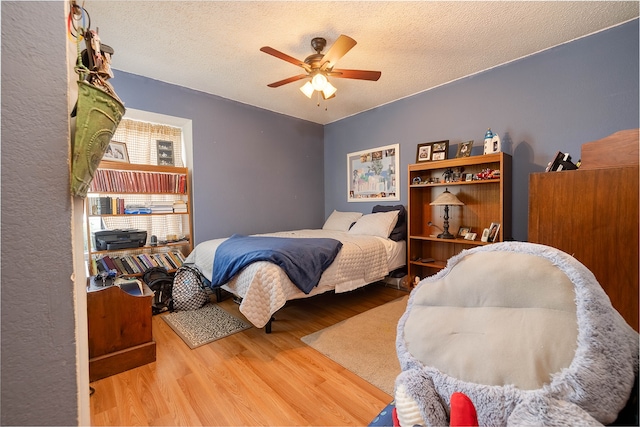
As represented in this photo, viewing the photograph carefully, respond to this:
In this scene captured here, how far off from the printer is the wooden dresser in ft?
11.7

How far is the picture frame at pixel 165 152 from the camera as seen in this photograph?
3.27m

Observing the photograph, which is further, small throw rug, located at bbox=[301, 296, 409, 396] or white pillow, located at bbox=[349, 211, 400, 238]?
white pillow, located at bbox=[349, 211, 400, 238]

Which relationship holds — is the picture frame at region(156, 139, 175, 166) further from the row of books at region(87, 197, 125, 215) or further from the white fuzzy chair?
the white fuzzy chair

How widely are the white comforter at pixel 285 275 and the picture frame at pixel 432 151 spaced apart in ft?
3.64

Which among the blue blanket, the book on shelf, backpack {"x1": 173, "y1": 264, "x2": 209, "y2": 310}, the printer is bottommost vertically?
backpack {"x1": 173, "y1": 264, "x2": 209, "y2": 310}

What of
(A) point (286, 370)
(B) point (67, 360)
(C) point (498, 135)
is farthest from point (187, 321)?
(C) point (498, 135)

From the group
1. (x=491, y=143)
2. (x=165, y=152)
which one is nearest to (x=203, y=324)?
(x=165, y=152)

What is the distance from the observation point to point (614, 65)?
2.16 metres

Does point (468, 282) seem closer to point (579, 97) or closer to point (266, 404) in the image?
point (266, 404)

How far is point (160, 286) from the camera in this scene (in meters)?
2.79

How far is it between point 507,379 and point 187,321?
8.34 ft

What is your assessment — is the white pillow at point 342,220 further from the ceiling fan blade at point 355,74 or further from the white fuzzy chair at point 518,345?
the white fuzzy chair at point 518,345

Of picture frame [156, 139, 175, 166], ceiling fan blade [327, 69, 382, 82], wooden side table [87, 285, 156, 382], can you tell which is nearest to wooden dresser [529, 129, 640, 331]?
ceiling fan blade [327, 69, 382, 82]

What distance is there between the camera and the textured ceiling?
75.5 inches
